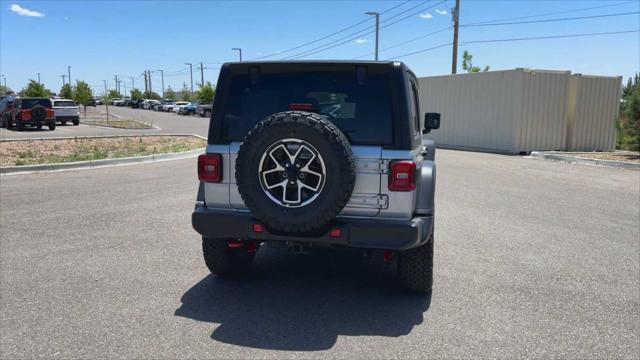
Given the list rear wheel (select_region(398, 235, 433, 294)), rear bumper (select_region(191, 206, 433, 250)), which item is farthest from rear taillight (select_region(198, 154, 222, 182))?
rear wheel (select_region(398, 235, 433, 294))

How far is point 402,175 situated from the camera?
3863 mm

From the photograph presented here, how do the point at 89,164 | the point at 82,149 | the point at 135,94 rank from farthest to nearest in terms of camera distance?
the point at 135,94
the point at 82,149
the point at 89,164

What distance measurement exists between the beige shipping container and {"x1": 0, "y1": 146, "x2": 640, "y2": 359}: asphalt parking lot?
11.6 meters

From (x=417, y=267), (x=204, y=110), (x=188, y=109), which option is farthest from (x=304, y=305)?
(x=188, y=109)

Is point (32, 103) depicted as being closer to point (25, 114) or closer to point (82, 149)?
point (25, 114)

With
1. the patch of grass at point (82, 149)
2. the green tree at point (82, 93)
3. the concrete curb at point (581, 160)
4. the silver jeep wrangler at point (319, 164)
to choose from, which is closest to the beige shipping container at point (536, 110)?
the concrete curb at point (581, 160)

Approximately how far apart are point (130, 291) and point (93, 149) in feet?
44.6

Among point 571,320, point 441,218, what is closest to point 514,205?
point 441,218

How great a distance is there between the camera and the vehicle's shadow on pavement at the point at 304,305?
3729 mm

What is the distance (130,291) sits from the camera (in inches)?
179

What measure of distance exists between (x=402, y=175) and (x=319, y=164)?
64 cm

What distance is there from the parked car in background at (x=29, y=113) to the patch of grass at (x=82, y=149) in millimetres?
7803

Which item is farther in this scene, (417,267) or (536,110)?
(536,110)

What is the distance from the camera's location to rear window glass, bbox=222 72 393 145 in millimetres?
3994
